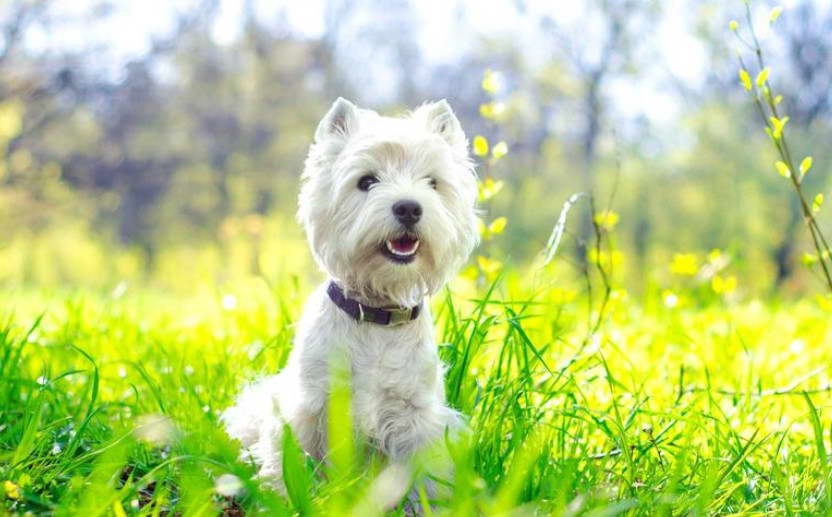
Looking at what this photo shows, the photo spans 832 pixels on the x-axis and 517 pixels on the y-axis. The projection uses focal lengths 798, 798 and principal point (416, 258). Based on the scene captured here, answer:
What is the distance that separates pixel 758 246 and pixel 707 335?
18045 millimetres

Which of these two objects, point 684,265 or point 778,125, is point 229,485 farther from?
point 684,265

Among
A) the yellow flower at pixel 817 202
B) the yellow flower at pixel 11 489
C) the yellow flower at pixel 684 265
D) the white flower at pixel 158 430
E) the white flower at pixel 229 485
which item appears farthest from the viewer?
the yellow flower at pixel 684 265

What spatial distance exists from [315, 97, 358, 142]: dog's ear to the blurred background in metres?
15.1

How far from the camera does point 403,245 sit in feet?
9.98

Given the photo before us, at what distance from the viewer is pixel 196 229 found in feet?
92.4

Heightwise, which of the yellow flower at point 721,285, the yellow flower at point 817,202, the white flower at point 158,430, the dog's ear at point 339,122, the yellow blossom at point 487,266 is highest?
the yellow flower at point 817,202

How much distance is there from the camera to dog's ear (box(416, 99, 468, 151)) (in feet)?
11.0

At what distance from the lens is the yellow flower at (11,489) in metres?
2.43

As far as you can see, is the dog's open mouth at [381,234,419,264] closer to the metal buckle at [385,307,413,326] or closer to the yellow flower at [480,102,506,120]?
the metal buckle at [385,307,413,326]

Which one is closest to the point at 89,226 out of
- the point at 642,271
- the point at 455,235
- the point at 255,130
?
the point at 255,130

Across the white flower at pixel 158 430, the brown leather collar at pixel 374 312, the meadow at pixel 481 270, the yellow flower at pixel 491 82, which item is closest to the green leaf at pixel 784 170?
the meadow at pixel 481 270

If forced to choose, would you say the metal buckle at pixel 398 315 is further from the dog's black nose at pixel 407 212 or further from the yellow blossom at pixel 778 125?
the yellow blossom at pixel 778 125

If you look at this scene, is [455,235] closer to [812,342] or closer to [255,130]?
[812,342]

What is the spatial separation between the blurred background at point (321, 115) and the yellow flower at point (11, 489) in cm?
1585
